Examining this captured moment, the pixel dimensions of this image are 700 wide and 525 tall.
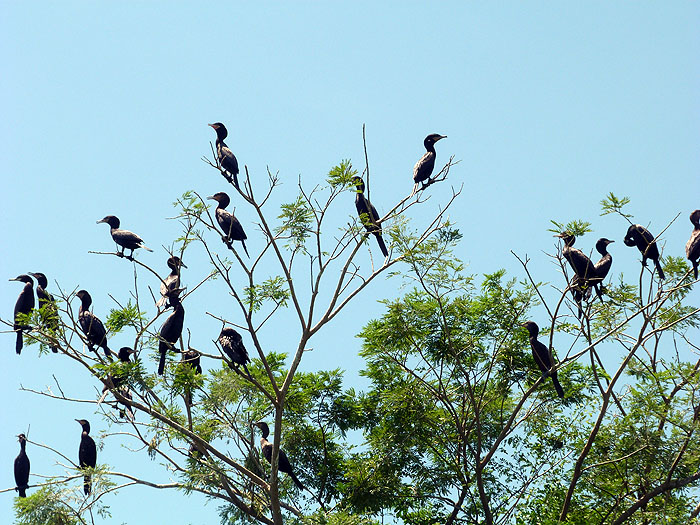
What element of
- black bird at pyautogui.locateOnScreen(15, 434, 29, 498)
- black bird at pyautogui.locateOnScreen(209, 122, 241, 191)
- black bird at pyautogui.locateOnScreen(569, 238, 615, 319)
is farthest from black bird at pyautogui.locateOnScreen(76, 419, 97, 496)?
black bird at pyautogui.locateOnScreen(569, 238, 615, 319)

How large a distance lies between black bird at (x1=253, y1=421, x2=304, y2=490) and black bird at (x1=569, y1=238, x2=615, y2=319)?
465 cm

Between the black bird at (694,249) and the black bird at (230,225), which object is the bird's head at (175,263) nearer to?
the black bird at (230,225)

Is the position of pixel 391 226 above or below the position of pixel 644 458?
above

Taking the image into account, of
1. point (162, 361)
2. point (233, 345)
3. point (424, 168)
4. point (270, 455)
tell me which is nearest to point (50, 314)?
point (162, 361)

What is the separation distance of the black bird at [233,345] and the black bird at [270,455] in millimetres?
2073

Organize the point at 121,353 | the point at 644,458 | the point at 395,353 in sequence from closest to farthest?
the point at 121,353
the point at 644,458
the point at 395,353

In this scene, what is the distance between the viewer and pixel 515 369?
1229 centimetres

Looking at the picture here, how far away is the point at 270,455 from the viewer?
1188cm

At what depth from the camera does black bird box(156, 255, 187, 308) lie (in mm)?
9812

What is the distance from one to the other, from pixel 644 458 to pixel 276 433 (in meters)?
4.89

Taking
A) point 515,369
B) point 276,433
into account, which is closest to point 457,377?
point 515,369

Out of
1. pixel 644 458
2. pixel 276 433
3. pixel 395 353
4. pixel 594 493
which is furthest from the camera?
pixel 395 353

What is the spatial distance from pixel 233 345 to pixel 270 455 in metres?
2.66

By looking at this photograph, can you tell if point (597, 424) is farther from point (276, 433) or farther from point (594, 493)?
point (276, 433)
